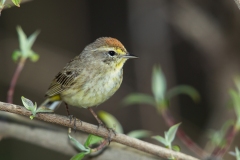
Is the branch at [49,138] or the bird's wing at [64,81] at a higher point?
the bird's wing at [64,81]

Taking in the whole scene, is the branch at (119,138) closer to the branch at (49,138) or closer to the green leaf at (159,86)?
the branch at (49,138)

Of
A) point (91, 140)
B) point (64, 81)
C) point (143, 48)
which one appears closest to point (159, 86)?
point (64, 81)

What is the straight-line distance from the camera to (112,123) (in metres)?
3.71

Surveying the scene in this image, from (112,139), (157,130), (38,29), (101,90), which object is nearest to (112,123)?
(101,90)

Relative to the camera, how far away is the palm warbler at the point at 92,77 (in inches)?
145

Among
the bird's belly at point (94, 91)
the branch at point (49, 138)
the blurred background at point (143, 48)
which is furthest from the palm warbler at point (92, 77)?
the blurred background at point (143, 48)

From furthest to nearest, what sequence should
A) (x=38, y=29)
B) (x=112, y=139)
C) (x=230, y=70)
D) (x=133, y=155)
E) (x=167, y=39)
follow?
(x=38, y=29)
(x=167, y=39)
(x=230, y=70)
(x=133, y=155)
(x=112, y=139)

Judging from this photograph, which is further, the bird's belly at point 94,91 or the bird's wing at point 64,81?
the bird's wing at point 64,81

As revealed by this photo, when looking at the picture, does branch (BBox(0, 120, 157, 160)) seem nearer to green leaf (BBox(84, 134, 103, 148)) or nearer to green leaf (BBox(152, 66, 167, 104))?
green leaf (BBox(152, 66, 167, 104))

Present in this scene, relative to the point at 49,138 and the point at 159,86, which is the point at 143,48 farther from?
the point at 49,138

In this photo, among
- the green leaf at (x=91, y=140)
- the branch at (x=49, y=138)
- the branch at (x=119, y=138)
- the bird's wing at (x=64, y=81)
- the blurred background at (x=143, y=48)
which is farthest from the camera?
the blurred background at (x=143, y=48)

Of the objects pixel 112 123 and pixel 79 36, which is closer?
pixel 112 123

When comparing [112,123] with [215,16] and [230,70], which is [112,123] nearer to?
[230,70]

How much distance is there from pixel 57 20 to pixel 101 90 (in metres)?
4.19
